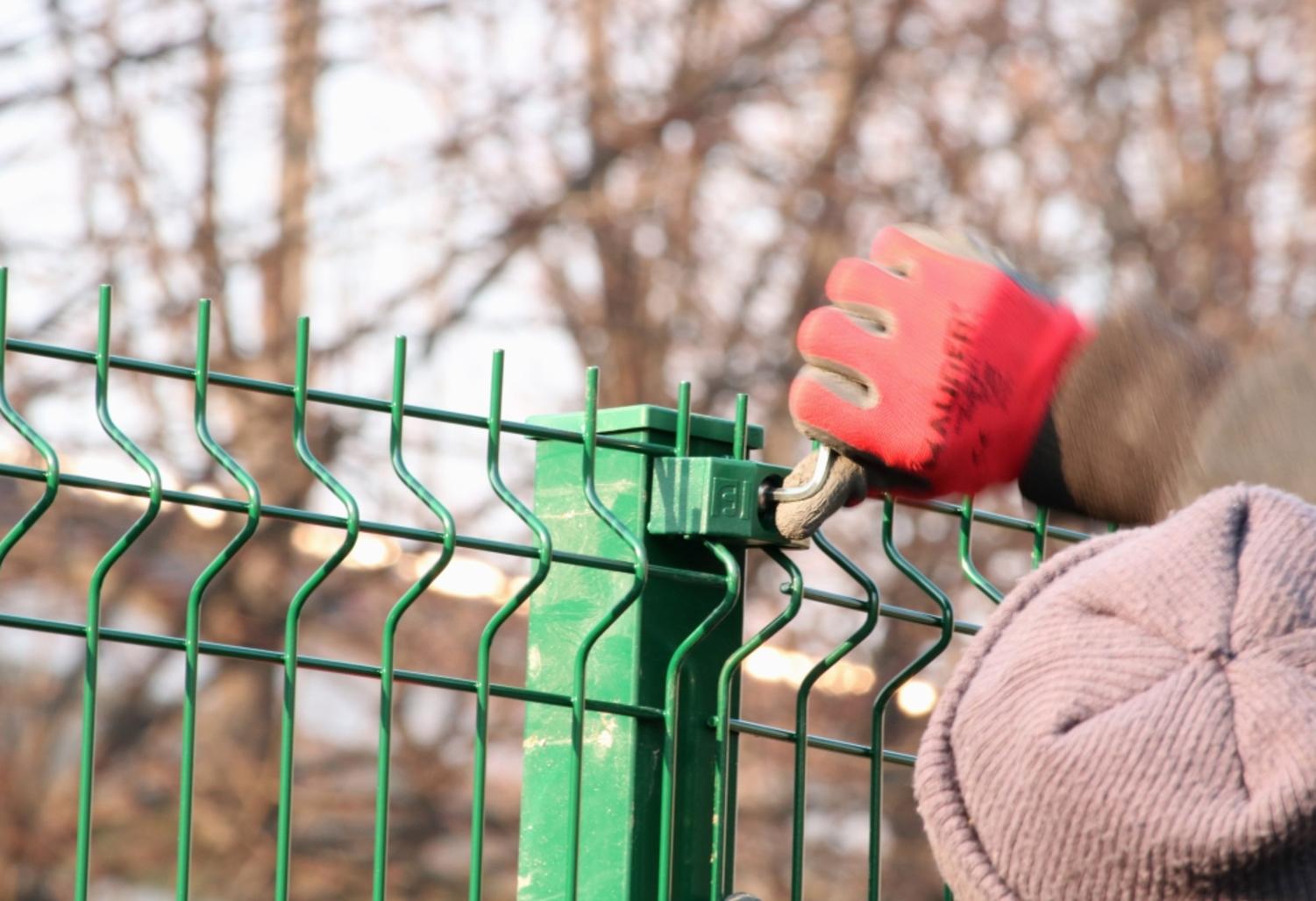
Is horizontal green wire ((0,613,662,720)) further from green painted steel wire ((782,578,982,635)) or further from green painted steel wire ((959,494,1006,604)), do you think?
green painted steel wire ((959,494,1006,604))

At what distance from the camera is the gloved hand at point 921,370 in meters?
1.98

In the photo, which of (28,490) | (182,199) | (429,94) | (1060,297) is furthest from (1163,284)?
(1060,297)

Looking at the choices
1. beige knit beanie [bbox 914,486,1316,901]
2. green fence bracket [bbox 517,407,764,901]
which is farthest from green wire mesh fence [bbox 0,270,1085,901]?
beige knit beanie [bbox 914,486,1316,901]

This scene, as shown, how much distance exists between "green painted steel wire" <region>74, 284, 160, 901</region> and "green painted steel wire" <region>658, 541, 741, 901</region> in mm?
597

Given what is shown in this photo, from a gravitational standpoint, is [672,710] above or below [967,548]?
below

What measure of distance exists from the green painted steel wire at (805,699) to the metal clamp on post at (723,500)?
0.06 meters

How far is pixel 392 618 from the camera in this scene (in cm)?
185

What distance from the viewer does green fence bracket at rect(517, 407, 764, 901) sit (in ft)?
6.65

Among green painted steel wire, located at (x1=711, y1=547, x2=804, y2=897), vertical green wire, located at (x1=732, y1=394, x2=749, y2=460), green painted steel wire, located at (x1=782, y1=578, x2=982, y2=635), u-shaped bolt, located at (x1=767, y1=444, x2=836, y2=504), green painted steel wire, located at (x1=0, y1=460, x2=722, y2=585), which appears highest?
vertical green wire, located at (x1=732, y1=394, x2=749, y2=460)

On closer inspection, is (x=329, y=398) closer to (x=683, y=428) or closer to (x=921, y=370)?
(x=683, y=428)

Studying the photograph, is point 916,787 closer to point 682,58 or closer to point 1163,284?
point 682,58

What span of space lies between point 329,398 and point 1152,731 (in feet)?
3.08

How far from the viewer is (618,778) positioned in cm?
203

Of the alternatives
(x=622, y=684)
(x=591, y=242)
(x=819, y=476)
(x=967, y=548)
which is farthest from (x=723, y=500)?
(x=591, y=242)
